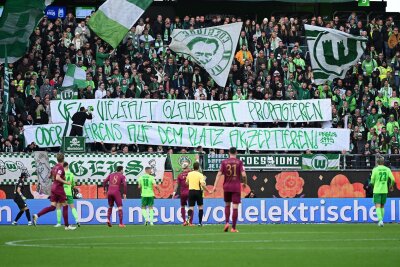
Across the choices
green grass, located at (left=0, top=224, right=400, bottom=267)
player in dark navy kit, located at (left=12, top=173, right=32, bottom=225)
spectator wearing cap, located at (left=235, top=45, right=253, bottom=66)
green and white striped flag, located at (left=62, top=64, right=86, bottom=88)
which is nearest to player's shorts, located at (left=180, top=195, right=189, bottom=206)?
player in dark navy kit, located at (left=12, top=173, right=32, bottom=225)

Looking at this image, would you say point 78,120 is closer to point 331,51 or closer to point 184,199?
point 184,199

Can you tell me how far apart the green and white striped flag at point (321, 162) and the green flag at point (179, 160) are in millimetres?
4380

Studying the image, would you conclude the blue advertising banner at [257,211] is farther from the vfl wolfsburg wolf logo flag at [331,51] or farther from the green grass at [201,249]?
the green grass at [201,249]

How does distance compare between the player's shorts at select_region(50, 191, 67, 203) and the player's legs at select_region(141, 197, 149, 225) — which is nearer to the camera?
the player's shorts at select_region(50, 191, 67, 203)

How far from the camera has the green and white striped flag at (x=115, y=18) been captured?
4547cm

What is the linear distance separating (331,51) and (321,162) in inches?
273

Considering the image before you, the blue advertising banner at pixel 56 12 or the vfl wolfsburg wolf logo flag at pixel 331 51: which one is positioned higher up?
the blue advertising banner at pixel 56 12

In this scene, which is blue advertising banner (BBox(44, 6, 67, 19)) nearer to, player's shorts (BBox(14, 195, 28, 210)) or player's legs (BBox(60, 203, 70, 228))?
player's shorts (BBox(14, 195, 28, 210))

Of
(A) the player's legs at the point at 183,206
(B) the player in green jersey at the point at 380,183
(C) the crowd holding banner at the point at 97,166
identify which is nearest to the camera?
(B) the player in green jersey at the point at 380,183

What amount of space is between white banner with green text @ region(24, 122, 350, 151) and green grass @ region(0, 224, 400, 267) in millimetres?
14277

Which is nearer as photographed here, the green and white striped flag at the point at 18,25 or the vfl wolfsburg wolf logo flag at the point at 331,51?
the green and white striped flag at the point at 18,25

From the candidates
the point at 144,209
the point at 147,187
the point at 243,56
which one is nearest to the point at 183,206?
the point at 144,209

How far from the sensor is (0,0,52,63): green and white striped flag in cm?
4472

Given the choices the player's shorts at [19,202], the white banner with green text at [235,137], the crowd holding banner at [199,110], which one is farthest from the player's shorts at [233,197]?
the crowd holding banner at [199,110]
